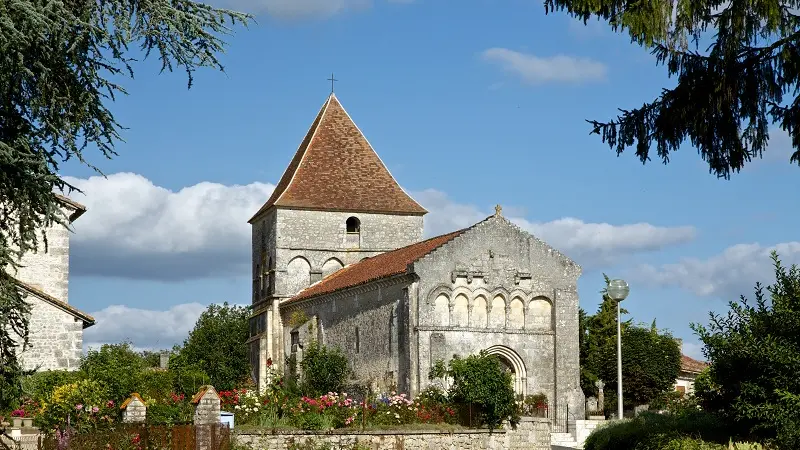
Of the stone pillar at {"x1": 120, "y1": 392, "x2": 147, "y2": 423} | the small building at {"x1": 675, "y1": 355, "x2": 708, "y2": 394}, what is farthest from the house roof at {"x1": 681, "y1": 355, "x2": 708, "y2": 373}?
the stone pillar at {"x1": 120, "y1": 392, "x2": 147, "y2": 423}

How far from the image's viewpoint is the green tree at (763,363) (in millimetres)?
16156

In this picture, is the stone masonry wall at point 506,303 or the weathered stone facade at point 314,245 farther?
the weathered stone facade at point 314,245

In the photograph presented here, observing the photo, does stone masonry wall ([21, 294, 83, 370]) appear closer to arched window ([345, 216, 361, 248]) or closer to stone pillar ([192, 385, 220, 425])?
stone pillar ([192, 385, 220, 425])

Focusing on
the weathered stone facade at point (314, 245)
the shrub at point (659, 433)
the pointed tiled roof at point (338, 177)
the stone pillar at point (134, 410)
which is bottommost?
the shrub at point (659, 433)

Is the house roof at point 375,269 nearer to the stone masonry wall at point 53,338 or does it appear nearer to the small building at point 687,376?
the stone masonry wall at point 53,338

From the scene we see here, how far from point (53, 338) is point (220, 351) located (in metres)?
24.3

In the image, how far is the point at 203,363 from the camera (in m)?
56.2

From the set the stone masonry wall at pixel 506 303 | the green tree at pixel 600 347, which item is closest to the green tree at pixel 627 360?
the green tree at pixel 600 347

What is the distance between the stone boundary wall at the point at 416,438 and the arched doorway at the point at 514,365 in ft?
24.0

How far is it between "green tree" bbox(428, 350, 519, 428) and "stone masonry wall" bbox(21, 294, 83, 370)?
1050cm

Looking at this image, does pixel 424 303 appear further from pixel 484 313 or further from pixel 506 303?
pixel 506 303

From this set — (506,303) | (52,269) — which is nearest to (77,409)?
(52,269)

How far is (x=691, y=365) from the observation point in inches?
2258

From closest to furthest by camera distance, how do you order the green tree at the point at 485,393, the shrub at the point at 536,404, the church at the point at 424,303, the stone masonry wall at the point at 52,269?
the green tree at the point at 485,393
the stone masonry wall at the point at 52,269
the shrub at the point at 536,404
the church at the point at 424,303
